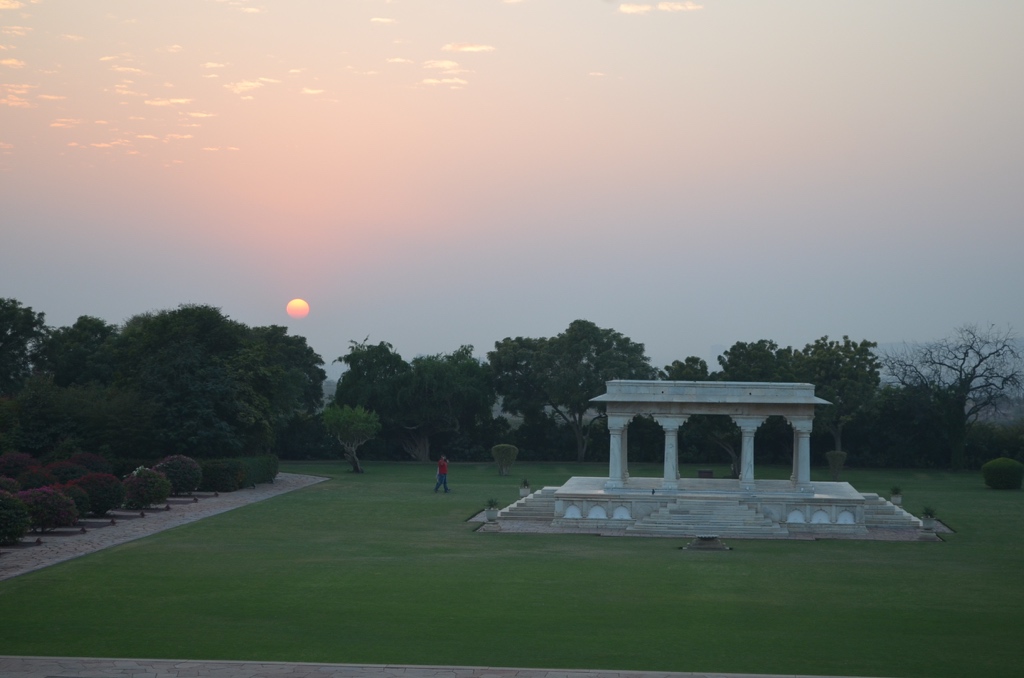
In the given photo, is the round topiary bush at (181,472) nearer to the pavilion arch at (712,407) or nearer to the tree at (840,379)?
the pavilion arch at (712,407)

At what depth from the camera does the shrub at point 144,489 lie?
3312 centimetres

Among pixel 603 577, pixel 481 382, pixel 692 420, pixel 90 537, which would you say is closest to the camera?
pixel 603 577

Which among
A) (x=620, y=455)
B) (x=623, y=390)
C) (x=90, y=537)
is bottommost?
(x=90, y=537)

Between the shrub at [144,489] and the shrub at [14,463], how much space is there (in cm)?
434

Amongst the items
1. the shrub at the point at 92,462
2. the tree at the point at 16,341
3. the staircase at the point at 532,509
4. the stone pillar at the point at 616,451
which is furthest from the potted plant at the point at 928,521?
the tree at the point at 16,341

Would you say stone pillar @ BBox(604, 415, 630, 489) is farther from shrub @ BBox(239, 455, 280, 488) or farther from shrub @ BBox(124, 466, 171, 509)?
shrub @ BBox(239, 455, 280, 488)

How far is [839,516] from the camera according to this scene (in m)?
30.8

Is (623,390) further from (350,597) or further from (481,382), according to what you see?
(481,382)

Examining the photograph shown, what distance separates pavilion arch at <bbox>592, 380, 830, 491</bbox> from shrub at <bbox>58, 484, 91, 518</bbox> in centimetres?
1498

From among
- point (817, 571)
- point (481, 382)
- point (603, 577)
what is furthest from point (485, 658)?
point (481, 382)

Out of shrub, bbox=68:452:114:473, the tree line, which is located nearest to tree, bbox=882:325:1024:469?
the tree line

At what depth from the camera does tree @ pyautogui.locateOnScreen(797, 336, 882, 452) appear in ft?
165

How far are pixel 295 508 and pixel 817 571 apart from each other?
1842 centimetres

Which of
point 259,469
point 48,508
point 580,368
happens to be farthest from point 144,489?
point 580,368
